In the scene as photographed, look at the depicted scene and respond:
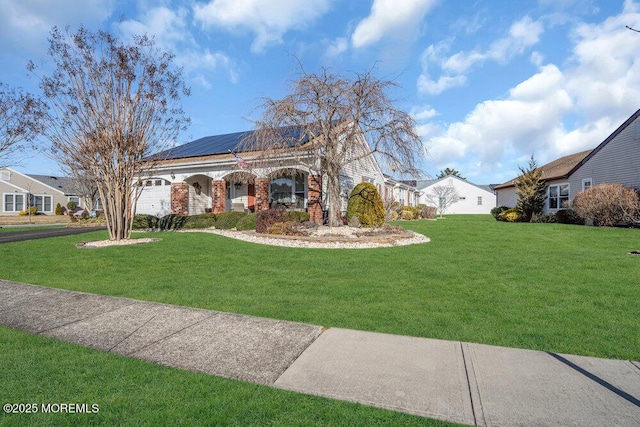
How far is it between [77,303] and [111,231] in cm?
793

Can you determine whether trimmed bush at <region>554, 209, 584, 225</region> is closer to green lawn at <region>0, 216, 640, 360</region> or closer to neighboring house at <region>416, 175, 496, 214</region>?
green lawn at <region>0, 216, 640, 360</region>

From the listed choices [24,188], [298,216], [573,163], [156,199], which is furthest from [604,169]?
[24,188]

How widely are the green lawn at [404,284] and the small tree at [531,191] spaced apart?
12509 mm

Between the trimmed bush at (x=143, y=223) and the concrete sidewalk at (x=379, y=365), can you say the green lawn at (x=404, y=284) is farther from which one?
the trimmed bush at (x=143, y=223)

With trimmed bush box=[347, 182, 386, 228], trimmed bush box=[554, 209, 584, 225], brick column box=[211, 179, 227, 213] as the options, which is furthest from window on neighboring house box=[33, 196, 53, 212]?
trimmed bush box=[554, 209, 584, 225]

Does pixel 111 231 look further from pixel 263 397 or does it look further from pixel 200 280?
pixel 263 397

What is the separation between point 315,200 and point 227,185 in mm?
6840

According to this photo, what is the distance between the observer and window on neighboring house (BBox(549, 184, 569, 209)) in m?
23.7

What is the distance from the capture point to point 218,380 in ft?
9.62

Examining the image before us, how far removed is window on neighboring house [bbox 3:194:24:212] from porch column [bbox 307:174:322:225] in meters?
39.0

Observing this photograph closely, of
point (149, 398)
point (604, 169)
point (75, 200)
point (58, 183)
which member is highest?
point (58, 183)

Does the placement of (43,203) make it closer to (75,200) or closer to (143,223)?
(75,200)

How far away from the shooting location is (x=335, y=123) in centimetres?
1445

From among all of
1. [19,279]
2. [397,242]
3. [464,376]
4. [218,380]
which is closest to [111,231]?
[19,279]
